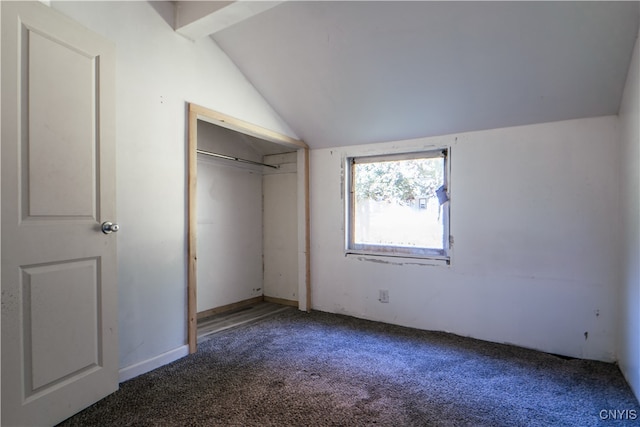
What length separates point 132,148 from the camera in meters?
2.21

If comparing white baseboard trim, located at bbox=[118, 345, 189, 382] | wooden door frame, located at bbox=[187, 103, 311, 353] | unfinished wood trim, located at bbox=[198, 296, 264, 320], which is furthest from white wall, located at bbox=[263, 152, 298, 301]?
white baseboard trim, located at bbox=[118, 345, 189, 382]

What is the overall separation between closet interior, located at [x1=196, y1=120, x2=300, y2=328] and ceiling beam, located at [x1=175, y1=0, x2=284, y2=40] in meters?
1.29

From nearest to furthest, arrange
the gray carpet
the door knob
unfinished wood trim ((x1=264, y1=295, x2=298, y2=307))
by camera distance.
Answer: the gray carpet → the door knob → unfinished wood trim ((x1=264, y1=295, x2=298, y2=307))

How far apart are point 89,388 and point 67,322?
415 mm

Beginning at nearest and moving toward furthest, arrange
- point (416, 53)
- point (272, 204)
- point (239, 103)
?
1. point (416, 53)
2. point (239, 103)
3. point (272, 204)

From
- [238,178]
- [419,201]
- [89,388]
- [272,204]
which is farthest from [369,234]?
[89,388]

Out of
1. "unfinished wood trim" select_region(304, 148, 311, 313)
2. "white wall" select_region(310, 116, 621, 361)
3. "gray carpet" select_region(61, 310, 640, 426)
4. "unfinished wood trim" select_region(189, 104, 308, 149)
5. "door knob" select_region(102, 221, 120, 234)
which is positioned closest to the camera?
"gray carpet" select_region(61, 310, 640, 426)

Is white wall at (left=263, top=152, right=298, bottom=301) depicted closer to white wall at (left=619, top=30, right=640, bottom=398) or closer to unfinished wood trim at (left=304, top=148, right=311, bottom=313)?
unfinished wood trim at (left=304, top=148, right=311, bottom=313)

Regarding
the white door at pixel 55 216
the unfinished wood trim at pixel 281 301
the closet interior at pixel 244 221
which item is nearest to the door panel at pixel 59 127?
the white door at pixel 55 216

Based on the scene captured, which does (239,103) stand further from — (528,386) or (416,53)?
(528,386)

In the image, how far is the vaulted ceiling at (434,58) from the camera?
2.06m

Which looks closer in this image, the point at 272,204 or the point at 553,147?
the point at 553,147

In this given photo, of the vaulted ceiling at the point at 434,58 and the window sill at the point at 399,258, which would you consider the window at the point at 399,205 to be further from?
the vaulted ceiling at the point at 434,58

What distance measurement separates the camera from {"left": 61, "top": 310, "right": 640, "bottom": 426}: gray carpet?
5.93 feet
